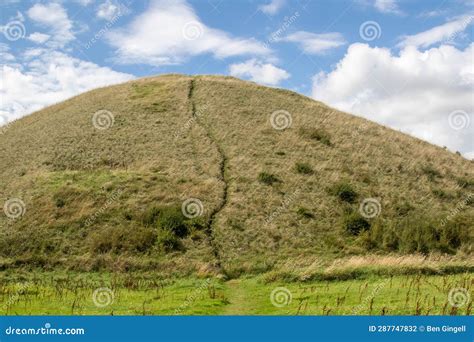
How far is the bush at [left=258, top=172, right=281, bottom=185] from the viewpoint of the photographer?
118 ft

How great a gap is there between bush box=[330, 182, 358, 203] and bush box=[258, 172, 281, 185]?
426 centimetres

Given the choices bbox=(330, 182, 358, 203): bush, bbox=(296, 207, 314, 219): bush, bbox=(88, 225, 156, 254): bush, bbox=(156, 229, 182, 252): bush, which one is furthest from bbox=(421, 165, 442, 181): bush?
bbox=(88, 225, 156, 254): bush

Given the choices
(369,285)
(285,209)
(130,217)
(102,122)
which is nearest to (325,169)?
(285,209)

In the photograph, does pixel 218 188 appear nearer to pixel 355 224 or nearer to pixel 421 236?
pixel 355 224

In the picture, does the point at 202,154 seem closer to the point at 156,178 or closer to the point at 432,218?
the point at 156,178

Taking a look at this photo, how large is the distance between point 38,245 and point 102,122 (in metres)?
25.1

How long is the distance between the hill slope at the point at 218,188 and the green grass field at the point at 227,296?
2.68m

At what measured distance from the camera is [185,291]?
20094mm

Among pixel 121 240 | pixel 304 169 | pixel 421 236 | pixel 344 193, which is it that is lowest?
pixel 421 236

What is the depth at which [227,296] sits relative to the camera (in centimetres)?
1925

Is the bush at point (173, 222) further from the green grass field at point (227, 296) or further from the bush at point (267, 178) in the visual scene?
the bush at point (267, 178)

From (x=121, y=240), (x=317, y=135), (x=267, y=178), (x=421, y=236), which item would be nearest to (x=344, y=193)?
(x=267, y=178)

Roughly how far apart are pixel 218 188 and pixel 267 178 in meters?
3.93

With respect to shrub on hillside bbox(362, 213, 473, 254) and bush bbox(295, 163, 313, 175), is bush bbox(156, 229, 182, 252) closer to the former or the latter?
shrub on hillside bbox(362, 213, 473, 254)
